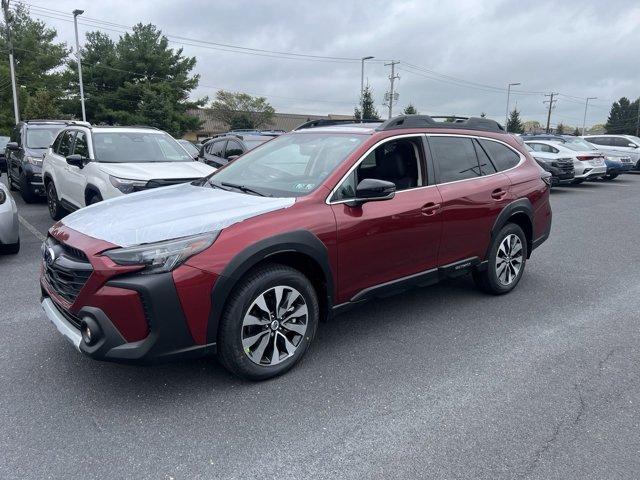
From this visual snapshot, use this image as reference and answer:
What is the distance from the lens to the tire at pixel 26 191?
10477mm

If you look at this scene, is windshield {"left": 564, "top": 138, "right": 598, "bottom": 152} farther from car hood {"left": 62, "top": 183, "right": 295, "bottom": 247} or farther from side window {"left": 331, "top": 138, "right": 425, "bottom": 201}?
car hood {"left": 62, "top": 183, "right": 295, "bottom": 247}

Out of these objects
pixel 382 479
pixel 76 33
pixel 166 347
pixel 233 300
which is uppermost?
pixel 76 33

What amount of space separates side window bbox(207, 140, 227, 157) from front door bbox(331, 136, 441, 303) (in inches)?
324

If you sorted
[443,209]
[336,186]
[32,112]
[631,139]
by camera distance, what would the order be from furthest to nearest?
[32,112]
[631,139]
[443,209]
[336,186]

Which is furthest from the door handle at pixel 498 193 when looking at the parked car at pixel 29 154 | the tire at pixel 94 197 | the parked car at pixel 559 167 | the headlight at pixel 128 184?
the parked car at pixel 559 167

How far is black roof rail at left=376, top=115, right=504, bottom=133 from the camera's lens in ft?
13.6

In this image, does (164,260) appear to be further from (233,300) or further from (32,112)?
(32,112)

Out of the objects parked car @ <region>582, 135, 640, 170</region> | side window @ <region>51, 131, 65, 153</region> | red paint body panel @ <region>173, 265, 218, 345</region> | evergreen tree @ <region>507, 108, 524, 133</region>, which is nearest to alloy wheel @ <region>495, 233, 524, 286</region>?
red paint body panel @ <region>173, 265, 218, 345</region>

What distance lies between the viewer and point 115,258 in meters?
2.84

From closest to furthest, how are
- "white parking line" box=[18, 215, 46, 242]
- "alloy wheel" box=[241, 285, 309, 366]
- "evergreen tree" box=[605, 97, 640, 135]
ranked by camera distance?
1. "alloy wheel" box=[241, 285, 309, 366]
2. "white parking line" box=[18, 215, 46, 242]
3. "evergreen tree" box=[605, 97, 640, 135]

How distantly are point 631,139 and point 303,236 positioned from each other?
899 inches

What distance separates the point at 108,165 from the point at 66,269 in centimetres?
453

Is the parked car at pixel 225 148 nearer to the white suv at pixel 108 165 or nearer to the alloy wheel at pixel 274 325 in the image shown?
the white suv at pixel 108 165

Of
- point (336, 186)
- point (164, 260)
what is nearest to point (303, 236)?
point (336, 186)
